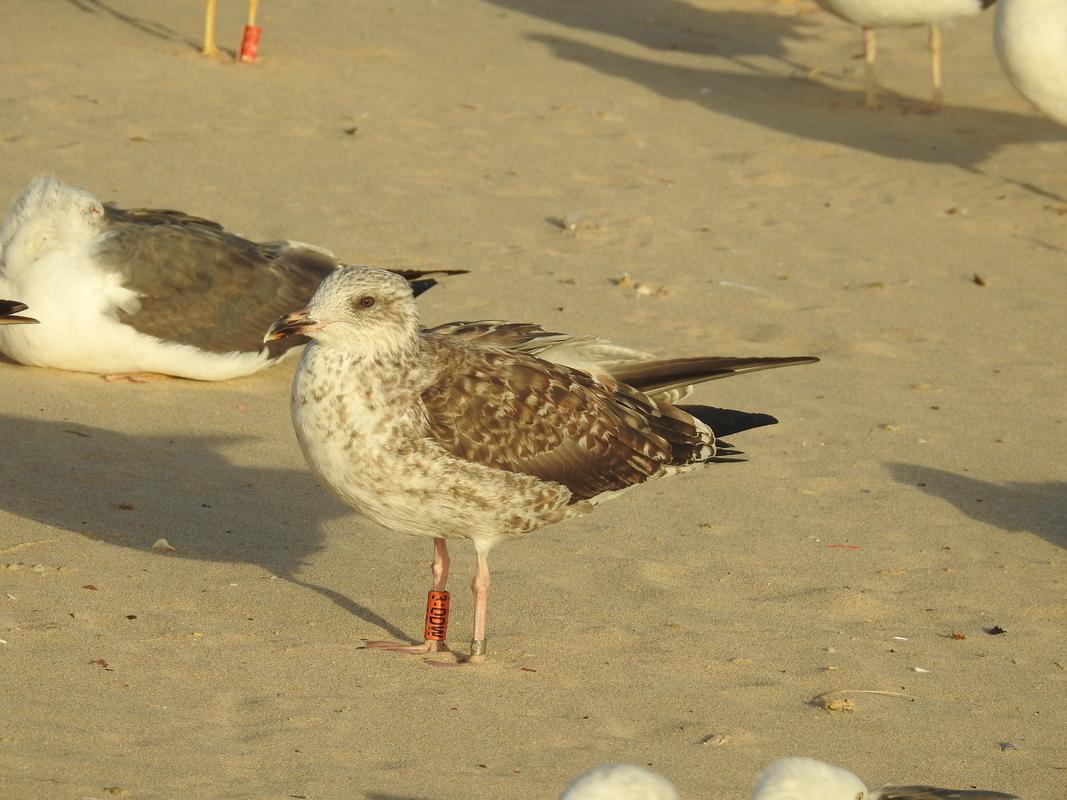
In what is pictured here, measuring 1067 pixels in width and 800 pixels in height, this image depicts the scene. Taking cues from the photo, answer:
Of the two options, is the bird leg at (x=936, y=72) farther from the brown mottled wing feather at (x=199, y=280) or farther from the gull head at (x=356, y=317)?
the gull head at (x=356, y=317)

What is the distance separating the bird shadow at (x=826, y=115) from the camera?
16.6m

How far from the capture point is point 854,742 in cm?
595

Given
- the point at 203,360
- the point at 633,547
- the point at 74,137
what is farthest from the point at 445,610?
the point at 74,137

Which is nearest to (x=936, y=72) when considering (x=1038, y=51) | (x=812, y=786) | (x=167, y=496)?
(x=1038, y=51)

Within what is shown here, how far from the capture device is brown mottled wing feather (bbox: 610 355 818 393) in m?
7.08

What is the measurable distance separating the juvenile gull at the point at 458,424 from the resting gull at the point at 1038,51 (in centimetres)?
805

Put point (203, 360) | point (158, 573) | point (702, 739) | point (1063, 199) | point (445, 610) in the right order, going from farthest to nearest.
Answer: point (1063, 199) < point (203, 360) < point (158, 573) < point (445, 610) < point (702, 739)

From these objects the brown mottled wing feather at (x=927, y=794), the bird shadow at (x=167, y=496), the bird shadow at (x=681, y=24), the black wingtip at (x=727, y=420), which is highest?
the bird shadow at (x=681, y=24)

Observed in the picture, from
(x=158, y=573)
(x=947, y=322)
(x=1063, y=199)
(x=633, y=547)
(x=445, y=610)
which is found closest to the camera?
(x=445, y=610)

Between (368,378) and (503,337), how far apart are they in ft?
3.49

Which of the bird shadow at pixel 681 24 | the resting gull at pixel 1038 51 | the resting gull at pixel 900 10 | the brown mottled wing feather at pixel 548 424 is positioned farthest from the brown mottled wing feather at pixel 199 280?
the bird shadow at pixel 681 24

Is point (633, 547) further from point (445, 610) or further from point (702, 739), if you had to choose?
point (702, 739)

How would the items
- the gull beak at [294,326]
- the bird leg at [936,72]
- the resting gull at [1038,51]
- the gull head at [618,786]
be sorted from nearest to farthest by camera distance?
the gull head at [618,786] < the gull beak at [294,326] < the resting gull at [1038,51] < the bird leg at [936,72]

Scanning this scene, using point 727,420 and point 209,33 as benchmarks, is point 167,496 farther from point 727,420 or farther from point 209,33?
point 209,33
